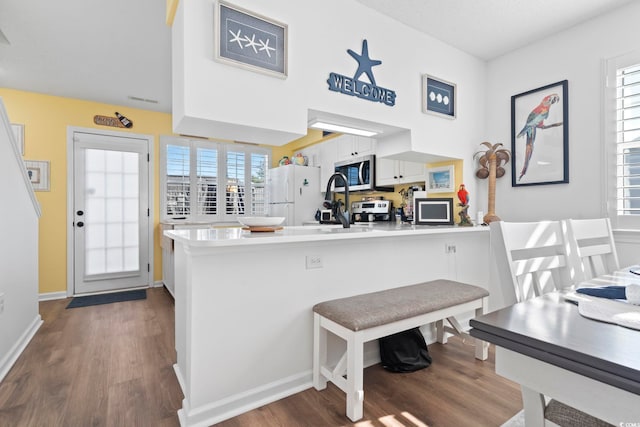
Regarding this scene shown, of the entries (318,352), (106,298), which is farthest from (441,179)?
(106,298)

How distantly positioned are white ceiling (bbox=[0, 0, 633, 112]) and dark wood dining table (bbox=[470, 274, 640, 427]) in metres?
2.42

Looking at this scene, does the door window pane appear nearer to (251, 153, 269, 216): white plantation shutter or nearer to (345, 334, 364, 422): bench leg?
(251, 153, 269, 216): white plantation shutter

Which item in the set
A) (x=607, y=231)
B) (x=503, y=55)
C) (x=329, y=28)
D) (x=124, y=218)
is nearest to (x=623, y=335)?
(x=607, y=231)

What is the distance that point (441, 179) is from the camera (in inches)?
127

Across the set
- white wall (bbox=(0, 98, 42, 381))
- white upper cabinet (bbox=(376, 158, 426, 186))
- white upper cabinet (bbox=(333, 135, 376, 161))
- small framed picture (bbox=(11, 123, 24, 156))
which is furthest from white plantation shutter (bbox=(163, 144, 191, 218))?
white upper cabinet (bbox=(376, 158, 426, 186))

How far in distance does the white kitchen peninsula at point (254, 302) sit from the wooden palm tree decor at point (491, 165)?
1.02 meters

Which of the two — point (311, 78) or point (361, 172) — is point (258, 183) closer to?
point (361, 172)

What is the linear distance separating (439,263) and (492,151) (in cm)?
127

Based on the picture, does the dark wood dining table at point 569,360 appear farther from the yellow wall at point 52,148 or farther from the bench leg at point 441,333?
the yellow wall at point 52,148

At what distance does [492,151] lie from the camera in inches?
117

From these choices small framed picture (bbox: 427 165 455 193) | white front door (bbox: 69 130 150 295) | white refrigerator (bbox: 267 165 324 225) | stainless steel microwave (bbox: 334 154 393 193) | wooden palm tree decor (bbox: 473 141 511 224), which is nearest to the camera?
wooden palm tree decor (bbox: 473 141 511 224)

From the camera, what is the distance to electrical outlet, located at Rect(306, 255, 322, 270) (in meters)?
1.92

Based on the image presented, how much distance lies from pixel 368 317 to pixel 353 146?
126 inches

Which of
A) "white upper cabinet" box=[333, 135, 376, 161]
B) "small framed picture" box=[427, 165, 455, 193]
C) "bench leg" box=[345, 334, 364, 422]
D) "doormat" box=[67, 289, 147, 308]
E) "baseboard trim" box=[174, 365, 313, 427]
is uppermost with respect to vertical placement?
"white upper cabinet" box=[333, 135, 376, 161]
